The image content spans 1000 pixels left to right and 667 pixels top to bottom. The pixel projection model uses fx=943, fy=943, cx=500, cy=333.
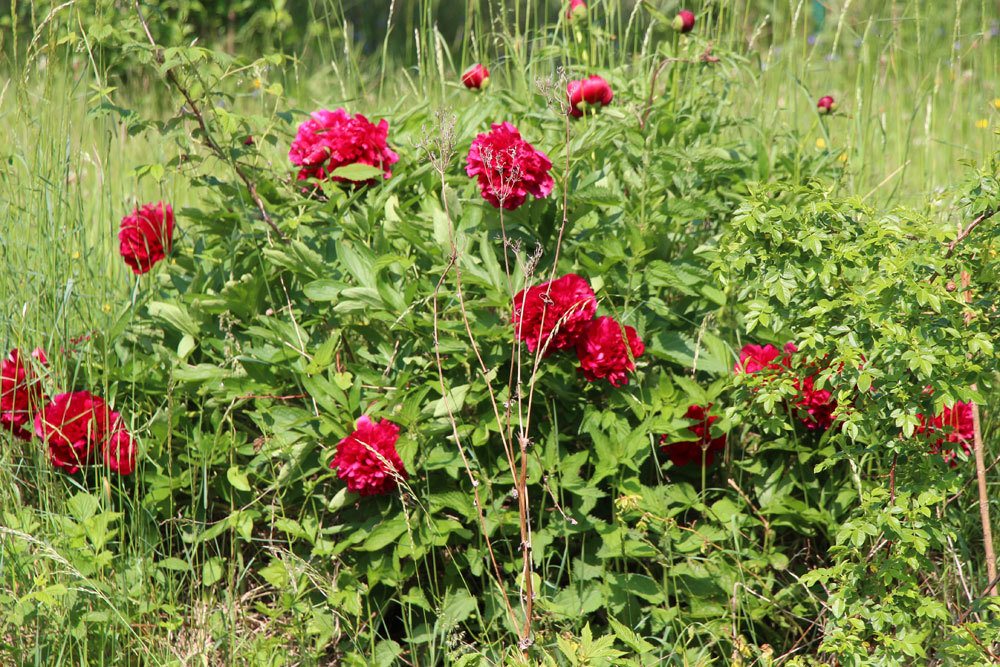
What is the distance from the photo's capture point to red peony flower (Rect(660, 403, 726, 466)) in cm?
183

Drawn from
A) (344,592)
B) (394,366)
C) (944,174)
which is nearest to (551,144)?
(394,366)

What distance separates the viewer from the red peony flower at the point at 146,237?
2.06m

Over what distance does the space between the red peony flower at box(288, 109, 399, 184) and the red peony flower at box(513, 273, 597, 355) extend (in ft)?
1.79

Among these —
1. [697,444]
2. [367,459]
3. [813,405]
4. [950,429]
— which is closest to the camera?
[950,429]

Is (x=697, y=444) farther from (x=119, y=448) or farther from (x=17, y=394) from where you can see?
(x=17, y=394)

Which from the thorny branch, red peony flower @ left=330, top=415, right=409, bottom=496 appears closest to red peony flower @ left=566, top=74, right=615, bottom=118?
the thorny branch

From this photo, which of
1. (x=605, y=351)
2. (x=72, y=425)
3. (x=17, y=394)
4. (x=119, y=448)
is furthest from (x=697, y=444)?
(x=17, y=394)

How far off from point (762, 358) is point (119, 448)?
4.11 feet

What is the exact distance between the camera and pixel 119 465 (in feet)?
6.02

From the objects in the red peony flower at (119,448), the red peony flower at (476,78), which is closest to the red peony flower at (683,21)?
the red peony flower at (476,78)

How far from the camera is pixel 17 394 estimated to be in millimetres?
1941

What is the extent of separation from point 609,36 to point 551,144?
46 centimetres

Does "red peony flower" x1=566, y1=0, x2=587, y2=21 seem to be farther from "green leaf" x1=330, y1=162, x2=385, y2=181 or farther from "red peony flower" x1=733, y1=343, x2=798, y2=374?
"red peony flower" x1=733, y1=343, x2=798, y2=374

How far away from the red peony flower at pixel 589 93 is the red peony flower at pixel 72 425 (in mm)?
1159
